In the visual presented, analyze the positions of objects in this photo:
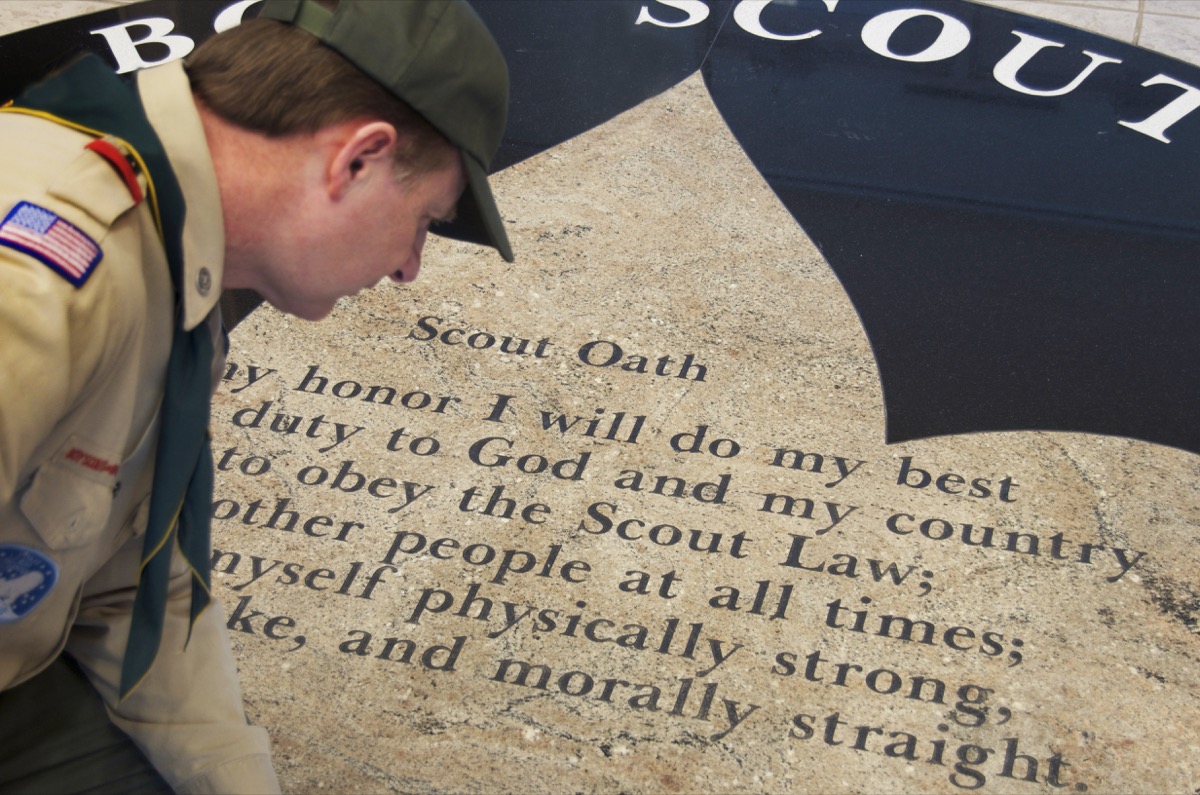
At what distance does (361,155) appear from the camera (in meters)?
1.52

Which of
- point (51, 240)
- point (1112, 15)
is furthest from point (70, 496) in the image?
point (1112, 15)

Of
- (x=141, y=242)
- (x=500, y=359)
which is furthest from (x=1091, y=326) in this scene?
(x=141, y=242)

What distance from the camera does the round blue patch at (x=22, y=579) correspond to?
1.55m

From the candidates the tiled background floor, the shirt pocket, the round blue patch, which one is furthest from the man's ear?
the tiled background floor

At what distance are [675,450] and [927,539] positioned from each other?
0.57 meters

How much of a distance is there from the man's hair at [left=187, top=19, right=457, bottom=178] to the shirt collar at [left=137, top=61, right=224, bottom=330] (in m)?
0.03

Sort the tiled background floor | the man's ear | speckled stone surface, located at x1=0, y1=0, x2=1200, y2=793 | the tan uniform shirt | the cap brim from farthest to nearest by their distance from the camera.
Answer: the tiled background floor → speckled stone surface, located at x1=0, y1=0, x2=1200, y2=793 → the cap brim → the man's ear → the tan uniform shirt

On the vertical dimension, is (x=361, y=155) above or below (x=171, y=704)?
above

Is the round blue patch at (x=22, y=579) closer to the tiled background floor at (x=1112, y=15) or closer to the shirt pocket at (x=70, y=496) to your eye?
the shirt pocket at (x=70, y=496)

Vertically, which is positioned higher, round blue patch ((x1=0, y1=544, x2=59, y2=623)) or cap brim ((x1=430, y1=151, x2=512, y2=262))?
cap brim ((x1=430, y1=151, x2=512, y2=262))

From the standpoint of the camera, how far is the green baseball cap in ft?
4.98

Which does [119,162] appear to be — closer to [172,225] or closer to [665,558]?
[172,225]

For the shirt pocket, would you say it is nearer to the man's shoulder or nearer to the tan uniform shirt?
the tan uniform shirt

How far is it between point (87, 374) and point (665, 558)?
145 cm
